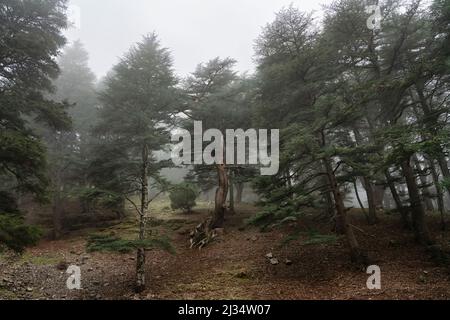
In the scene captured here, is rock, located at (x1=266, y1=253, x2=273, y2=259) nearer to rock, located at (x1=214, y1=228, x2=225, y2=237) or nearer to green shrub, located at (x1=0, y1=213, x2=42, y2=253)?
rock, located at (x1=214, y1=228, x2=225, y2=237)

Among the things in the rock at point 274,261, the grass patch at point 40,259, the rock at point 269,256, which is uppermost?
the rock at point 269,256

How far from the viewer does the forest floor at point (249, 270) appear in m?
9.73

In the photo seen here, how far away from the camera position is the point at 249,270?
40.7 ft

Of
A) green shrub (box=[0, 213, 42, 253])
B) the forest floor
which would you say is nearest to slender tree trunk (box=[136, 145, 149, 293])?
the forest floor

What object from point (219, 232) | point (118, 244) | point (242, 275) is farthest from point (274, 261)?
point (118, 244)

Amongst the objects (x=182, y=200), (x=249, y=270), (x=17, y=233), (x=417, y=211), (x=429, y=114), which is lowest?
(x=249, y=270)

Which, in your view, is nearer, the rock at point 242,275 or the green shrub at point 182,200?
the rock at point 242,275

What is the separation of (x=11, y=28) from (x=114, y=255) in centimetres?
1129

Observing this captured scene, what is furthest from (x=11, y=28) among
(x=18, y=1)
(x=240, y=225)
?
(x=240, y=225)

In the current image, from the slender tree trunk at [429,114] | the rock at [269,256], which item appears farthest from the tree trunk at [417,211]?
the rock at [269,256]

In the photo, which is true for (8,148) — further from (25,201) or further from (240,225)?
(25,201)

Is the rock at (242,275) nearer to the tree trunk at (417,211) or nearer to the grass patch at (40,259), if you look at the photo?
the tree trunk at (417,211)

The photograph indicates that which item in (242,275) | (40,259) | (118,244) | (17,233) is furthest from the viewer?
(40,259)

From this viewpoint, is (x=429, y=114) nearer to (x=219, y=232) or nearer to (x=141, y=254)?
(x=219, y=232)
